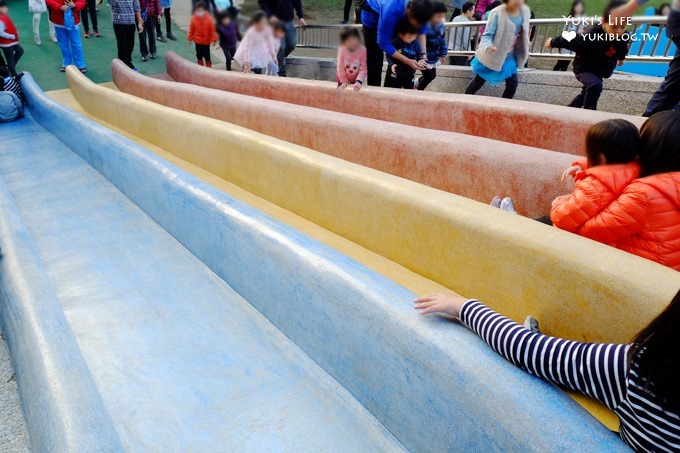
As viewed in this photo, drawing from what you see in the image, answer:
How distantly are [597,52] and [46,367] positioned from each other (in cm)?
412

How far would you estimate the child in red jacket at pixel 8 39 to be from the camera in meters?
6.20

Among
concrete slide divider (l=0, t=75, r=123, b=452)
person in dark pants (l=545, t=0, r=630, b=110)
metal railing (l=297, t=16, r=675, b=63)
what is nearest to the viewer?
concrete slide divider (l=0, t=75, r=123, b=452)

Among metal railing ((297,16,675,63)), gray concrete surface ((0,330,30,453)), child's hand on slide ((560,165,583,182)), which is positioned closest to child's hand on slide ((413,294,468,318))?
child's hand on slide ((560,165,583,182))

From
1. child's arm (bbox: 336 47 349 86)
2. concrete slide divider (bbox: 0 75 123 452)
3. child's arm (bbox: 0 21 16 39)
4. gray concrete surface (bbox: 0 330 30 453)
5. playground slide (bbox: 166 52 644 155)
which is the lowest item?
gray concrete surface (bbox: 0 330 30 453)

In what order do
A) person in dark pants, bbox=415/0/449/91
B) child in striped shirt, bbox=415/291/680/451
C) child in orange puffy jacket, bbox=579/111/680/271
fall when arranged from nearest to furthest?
child in striped shirt, bbox=415/291/680/451 < child in orange puffy jacket, bbox=579/111/680/271 < person in dark pants, bbox=415/0/449/91

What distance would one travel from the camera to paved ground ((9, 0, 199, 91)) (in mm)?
7133

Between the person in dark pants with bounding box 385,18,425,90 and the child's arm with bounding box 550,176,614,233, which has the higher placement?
the person in dark pants with bounding box 385,18,425,90

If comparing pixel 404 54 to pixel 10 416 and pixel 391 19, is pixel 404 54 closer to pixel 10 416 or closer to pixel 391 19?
pixel 391 19

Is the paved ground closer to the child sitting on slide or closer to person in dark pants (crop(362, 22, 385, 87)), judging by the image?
person in dark pants (crop(362, 22, 385, 87))

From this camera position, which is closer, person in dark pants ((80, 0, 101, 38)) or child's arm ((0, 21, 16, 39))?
child's arm ((0, 21, 16, 39))

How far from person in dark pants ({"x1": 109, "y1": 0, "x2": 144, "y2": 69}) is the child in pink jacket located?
12.6 feet

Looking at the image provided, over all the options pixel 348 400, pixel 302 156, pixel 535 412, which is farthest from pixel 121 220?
pixel 535 412

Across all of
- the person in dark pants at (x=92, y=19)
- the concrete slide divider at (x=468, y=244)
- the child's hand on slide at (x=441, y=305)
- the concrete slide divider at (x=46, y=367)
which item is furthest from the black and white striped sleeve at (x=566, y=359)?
the person in dark pants at (x=92, y=19)

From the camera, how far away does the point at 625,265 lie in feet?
4.25
